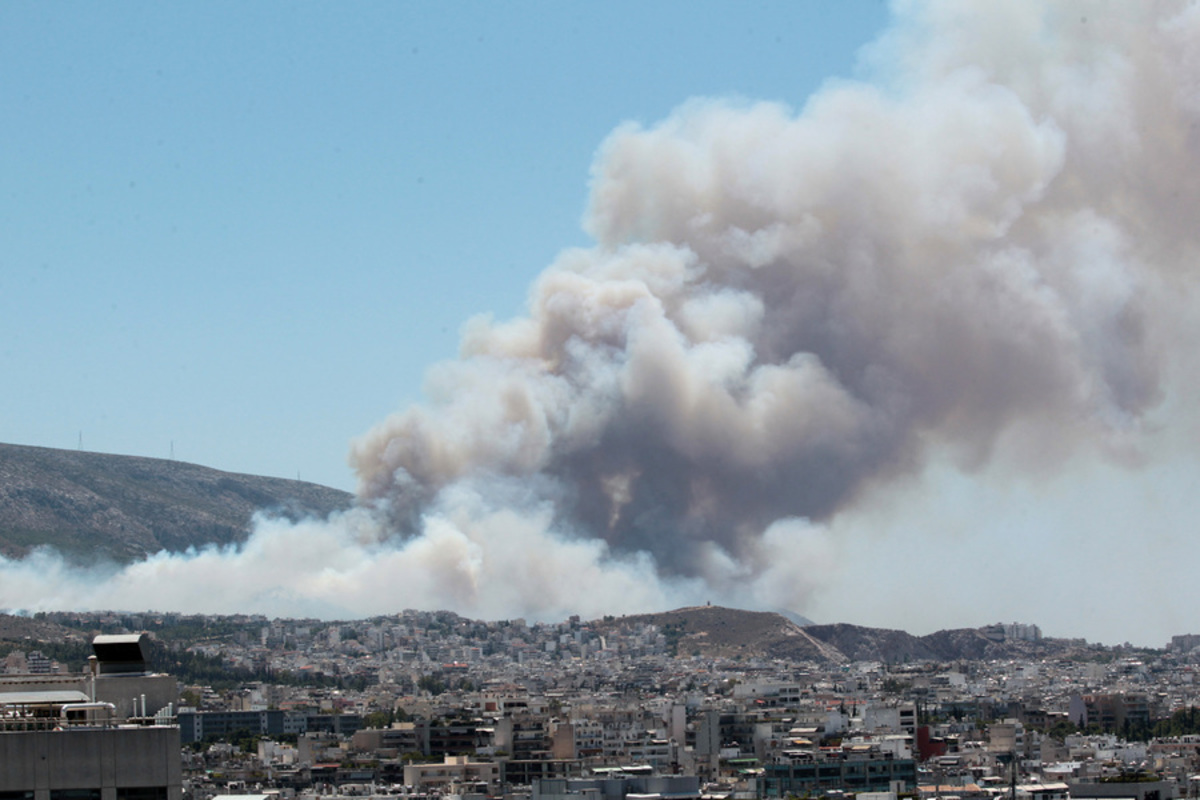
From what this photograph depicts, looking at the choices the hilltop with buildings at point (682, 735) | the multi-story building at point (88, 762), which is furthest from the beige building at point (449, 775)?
the multi-story building at point (88, 762)

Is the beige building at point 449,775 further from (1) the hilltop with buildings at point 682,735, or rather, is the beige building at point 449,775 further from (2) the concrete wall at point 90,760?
(2) the concrete wall at point 90,760

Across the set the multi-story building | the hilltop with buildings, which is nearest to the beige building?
the hilltop with buildings

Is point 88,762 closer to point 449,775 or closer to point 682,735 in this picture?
point 449,775

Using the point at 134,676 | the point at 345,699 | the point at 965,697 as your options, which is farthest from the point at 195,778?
the point at 965,697

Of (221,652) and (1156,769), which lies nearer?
(1156,769)

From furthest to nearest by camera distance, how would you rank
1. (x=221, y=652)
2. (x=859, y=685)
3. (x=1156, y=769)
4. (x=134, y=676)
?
(x=221, y=652) → (x=859, y=685) → (x=1156, y=769) → (x=134, y=676)

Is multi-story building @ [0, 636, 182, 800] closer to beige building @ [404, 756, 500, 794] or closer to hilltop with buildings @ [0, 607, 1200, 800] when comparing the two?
hilltop with buildings @ [0, 607, 1200, 800]

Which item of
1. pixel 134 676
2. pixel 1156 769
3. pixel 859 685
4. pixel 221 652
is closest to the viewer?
pixel 134 676

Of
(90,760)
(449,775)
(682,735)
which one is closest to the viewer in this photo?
(90,760)

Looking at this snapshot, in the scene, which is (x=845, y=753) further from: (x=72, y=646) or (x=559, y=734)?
(x=72, y=646)

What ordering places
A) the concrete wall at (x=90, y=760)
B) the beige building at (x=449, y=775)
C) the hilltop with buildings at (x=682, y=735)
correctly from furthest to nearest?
the beige building at (x=449, y=775) < the hilltop with buildings at (x=682, y=735) < the concrete wall at (x=90, y=760)

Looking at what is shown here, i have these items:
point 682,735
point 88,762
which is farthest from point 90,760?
point 682,735
